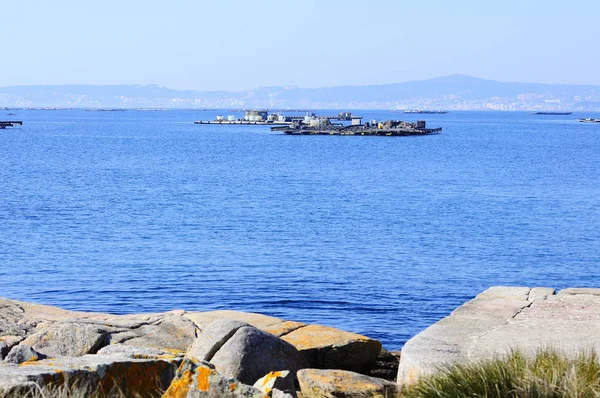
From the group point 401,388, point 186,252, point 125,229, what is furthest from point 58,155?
point 401,388

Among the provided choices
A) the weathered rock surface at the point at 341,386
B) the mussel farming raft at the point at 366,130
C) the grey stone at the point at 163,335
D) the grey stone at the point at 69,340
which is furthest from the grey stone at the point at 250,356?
the mussel farming raft at the point at 366,130

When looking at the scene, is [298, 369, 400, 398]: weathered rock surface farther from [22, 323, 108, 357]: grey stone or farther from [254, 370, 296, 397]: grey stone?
[22, 323, 108, 357]: grey stone

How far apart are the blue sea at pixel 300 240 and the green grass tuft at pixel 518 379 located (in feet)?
28.9

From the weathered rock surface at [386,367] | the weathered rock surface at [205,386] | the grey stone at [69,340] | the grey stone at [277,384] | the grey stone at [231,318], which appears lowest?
the weathered rock surface at [386,367]

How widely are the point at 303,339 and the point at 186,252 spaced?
16.3 m

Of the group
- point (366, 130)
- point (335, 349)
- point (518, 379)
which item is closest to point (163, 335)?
point (335, 349)

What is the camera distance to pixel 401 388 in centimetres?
745

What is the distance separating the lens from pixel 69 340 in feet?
29.2

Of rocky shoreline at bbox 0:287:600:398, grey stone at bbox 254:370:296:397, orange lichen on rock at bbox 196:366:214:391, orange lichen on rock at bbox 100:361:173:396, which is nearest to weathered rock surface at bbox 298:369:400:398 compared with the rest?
rocky shoreline at bbox 0:287:600:398

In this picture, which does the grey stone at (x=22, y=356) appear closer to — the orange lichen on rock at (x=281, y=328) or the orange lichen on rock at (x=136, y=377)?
the orange lichen on rock at (x=136, y=377)

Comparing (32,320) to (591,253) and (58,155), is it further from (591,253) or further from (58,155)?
(58,155)

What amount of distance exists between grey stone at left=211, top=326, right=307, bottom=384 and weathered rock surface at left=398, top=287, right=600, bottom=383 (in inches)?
46.2

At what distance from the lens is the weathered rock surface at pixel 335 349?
9.48m

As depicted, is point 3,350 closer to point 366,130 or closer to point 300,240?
point 300,240
